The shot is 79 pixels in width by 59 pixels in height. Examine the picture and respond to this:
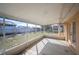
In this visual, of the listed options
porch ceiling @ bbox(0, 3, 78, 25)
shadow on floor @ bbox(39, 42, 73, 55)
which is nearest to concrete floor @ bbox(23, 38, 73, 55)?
shadow on floor @ bbox(39, 42, 73, 55)

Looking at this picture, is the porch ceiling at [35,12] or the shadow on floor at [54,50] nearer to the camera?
the porch ceiling at [35,12]

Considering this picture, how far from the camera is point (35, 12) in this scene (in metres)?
2.59

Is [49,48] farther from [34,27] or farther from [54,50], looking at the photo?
[34,27]

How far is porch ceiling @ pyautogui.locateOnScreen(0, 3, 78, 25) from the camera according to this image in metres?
2.34

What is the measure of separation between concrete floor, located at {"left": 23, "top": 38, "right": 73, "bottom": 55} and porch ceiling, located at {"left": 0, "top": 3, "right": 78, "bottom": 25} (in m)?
0.49

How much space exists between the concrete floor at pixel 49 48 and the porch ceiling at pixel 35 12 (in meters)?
0.49

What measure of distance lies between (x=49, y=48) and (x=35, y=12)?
910 mm

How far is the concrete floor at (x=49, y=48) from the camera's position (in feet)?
8.50

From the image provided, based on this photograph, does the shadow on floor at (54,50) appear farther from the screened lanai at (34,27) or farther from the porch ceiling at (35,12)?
the porch ceiling at (35,12)

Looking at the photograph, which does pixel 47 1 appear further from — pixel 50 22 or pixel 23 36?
pixel 23 36

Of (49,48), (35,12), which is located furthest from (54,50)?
(35,12)

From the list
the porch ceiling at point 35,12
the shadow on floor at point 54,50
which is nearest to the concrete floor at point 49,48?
the shadow on floor at point 54,50

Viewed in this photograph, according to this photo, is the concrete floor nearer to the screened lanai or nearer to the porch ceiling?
the screened lanai

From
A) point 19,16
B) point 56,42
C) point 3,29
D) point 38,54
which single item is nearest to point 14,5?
point 19,16
